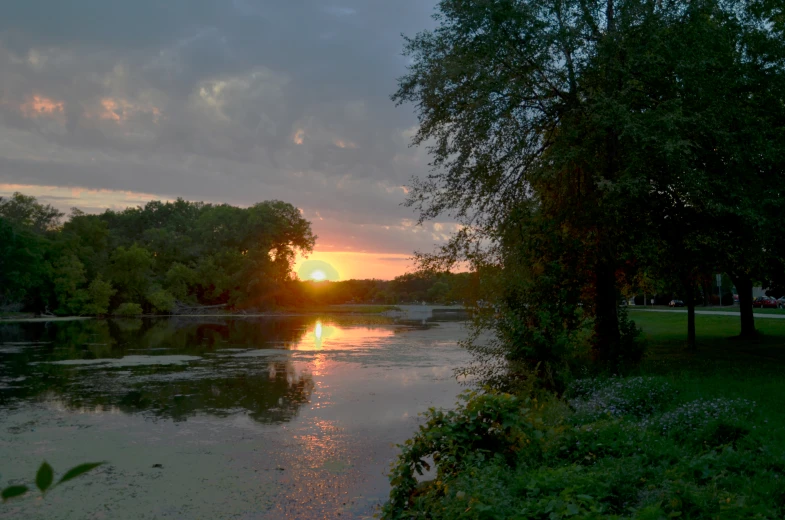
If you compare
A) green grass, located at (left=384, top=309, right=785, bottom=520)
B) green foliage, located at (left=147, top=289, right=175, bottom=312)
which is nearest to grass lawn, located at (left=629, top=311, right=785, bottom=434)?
green grass, located at (left=384, top=309, right=785, bottom=520)

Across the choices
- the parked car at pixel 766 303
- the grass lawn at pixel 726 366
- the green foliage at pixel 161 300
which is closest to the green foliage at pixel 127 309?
the green foliage at pixel 161 300

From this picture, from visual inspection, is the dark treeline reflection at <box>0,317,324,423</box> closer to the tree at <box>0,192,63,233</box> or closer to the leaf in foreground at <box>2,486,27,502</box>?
the leaf in foreground at <box>2,486,27,502</box>

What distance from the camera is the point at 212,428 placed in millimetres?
12328

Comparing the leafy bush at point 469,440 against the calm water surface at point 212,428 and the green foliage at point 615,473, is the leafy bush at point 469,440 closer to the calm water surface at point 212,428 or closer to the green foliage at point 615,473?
the green foliage at point 615,473

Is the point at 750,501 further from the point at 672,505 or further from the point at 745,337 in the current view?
the point at 745,337

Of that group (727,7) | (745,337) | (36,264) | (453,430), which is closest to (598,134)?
(727,7)

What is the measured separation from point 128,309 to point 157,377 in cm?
4972

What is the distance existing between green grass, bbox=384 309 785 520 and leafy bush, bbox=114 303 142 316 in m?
60.9

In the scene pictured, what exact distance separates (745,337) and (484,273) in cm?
1239

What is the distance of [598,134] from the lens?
15.4 m

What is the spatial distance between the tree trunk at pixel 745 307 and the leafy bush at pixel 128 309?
57315mm

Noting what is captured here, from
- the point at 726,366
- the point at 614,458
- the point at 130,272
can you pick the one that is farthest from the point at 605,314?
the point at 130,272

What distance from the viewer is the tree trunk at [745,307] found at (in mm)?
23672

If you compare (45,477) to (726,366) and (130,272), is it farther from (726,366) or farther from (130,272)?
(130,272)
